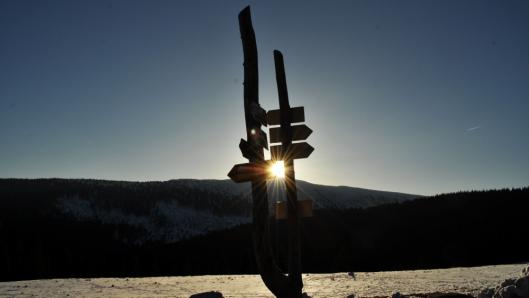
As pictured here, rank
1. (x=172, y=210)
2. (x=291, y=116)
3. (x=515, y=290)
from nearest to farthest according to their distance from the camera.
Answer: (x=291, y=116), (x=515, y=290), (x=172, y=210)

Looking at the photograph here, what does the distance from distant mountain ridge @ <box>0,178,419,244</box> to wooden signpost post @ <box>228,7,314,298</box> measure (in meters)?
58.5

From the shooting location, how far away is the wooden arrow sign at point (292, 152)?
668cm

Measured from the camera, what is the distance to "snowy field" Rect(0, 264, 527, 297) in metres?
12.9

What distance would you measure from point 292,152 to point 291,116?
2.09ft

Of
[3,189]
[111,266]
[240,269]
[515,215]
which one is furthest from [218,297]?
[3,189]

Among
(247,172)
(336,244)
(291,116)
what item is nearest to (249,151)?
(247,172)

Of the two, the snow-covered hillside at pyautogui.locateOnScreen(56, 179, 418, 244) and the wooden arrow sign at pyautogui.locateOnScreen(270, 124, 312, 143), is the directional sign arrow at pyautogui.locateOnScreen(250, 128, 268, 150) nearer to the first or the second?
the wooden arrow sign at pyautogui.locateOnScreen(270, 124, 312, 143)

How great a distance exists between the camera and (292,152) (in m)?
6.71

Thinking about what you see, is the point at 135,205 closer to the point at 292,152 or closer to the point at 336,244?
→ the point at 336,244

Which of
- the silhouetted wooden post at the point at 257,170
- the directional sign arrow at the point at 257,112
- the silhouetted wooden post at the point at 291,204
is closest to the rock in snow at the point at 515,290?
the silhouetted wooden post at the point at 291,204

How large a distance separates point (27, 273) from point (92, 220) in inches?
1031

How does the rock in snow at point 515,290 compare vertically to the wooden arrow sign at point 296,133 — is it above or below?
below

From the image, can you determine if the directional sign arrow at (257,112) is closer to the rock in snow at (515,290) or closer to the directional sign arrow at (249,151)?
the directional sign arrow at (249,151)

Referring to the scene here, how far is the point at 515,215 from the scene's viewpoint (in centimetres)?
4831
